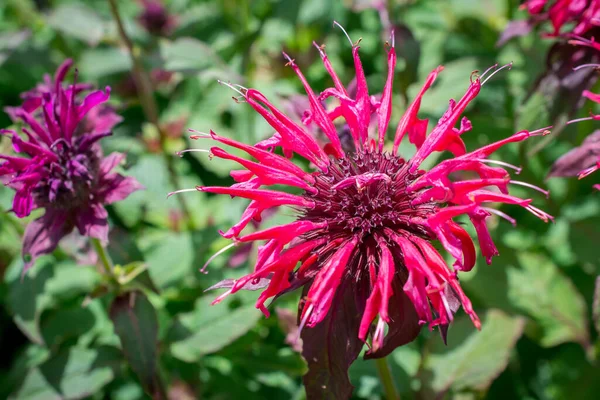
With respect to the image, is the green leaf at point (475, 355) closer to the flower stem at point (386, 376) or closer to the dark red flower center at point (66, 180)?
the flower stem at point (386, 376)

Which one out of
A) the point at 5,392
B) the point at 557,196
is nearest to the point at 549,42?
the point at 557,196

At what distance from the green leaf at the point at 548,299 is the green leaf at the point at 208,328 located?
3.21 feet

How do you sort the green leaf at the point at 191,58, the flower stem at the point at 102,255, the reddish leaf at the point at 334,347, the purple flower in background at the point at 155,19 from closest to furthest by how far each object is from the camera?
1. the reddish leaf at the point at 334,347
2. the flower stem at the point at 102,255
3. the green leaf at the point at 191,58
4. the purple flower in background at the point at 155,19

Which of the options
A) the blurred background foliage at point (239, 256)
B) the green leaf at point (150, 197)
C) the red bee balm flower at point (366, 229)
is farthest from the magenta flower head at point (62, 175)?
the green leaf at point (150, 197)

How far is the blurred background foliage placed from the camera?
5.83 ft

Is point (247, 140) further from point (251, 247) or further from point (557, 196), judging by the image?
point (557, 196)

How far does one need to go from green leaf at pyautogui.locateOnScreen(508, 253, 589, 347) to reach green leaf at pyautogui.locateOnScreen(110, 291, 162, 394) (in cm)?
126

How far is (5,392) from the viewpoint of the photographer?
2154mm

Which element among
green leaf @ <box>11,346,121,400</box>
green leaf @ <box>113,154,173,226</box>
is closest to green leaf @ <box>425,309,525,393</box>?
green leaf @ <box>11,346,121,400</box>

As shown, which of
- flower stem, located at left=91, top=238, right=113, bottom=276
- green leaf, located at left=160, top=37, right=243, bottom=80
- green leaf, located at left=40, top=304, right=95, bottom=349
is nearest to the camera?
flower stem, located at left=91, top=238, right=113, bottom=276

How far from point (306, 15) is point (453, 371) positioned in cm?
185

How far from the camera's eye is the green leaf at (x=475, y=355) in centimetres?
172

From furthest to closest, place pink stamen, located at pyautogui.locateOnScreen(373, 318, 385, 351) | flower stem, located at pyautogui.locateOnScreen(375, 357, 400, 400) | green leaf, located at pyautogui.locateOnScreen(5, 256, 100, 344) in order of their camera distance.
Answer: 1. green leaf, located at pyautogui.locateOnScreen(5, 256, 100, 344)
2. flower stem, located at pyautogui.locateOnScreen(375, 357, 400, 400)
3. pink stamen, located at pyautogui.locateOnScreen(373, 318, 385, 351)

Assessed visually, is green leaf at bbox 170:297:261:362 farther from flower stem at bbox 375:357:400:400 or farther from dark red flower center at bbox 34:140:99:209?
dark red flower center at bbox 34:140:99:209
